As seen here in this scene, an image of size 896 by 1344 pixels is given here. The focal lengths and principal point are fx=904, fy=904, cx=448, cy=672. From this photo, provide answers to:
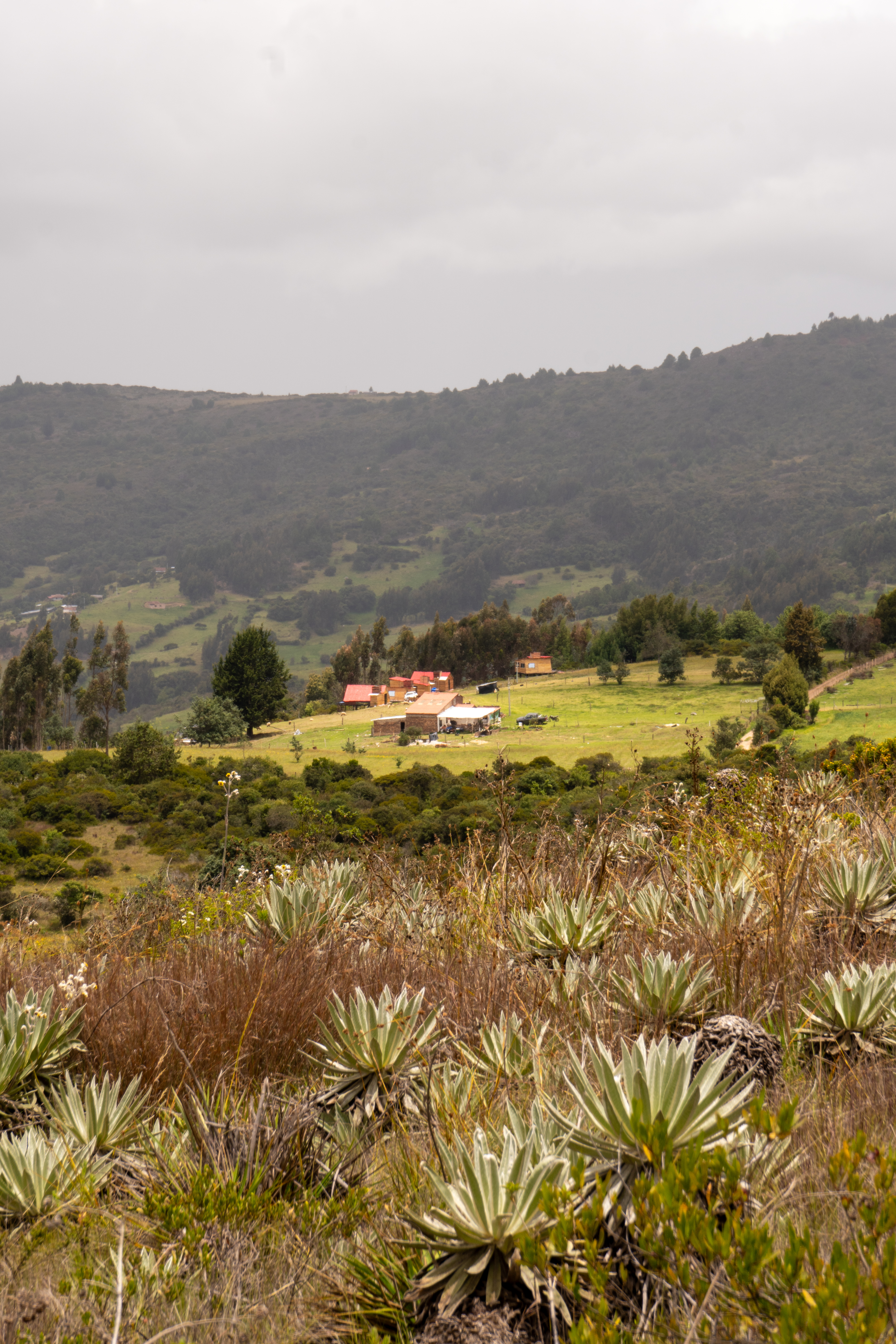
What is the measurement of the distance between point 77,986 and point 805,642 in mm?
37744

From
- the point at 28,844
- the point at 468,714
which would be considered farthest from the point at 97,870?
the point at 468,714

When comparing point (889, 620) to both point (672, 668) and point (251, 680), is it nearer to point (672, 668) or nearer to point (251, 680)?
point (672, 668)

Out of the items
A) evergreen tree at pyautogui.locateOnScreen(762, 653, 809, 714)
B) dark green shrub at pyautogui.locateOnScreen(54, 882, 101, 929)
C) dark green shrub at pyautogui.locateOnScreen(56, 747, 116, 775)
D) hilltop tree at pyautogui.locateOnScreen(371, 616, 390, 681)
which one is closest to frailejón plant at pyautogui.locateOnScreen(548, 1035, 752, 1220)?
dark green shrub at pyautogui.locateOnScreen(54, 882, 101, 929)

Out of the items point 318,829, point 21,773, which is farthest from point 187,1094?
point 21,773

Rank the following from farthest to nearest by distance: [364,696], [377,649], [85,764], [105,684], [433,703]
→ 1. [377,649]
2. [364,696]
3. [105,684]
4. [433,703]
5. [85,764]

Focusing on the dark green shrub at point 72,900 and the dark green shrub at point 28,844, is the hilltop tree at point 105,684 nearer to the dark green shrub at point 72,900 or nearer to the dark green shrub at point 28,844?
the dark green shrub at point 28,844

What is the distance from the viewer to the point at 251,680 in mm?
49000

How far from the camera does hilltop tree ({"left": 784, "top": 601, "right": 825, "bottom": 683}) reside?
3738 centimetres

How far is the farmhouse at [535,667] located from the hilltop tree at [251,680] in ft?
76.9

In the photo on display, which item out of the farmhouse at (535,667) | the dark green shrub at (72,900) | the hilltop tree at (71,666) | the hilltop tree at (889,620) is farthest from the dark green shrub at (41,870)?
the farmhouse at (535,667)

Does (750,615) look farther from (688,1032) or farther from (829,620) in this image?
(688,1032)

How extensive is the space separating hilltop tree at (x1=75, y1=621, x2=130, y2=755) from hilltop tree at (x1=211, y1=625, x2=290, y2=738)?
4838 millimetres

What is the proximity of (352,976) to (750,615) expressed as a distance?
61836 mm

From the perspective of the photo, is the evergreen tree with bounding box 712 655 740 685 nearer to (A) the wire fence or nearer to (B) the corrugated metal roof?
(A) the wire fence
